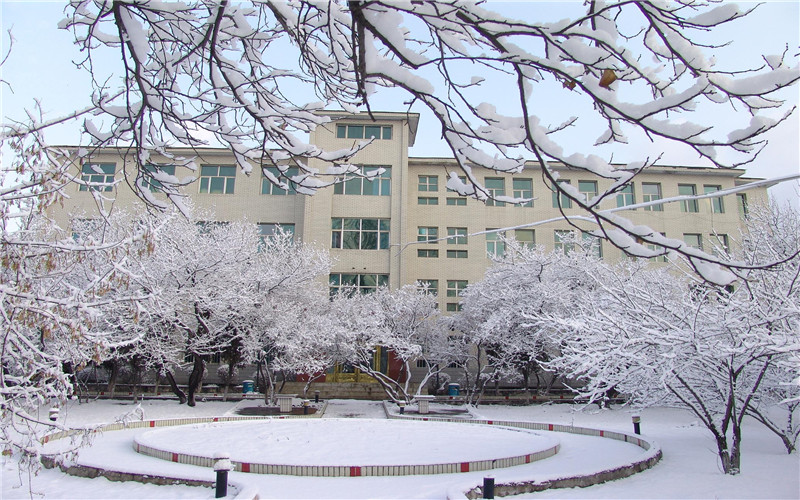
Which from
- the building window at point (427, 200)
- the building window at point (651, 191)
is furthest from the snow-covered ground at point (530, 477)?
the building window at point (651, 191)

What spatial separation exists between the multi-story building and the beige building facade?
65 millimetres

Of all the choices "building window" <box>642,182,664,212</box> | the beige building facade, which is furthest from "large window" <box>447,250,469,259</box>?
"building window" <box>642,182,664,212</box>

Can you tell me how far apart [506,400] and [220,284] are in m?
14.5

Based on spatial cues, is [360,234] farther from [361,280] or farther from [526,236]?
[526,236]

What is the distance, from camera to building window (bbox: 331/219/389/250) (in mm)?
34156

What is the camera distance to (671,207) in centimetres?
3831

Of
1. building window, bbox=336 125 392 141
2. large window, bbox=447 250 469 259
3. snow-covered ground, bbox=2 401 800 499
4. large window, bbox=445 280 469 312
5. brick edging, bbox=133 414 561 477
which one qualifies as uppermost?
building window, bbox=336 125 392 141

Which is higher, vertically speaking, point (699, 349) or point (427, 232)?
point (427, 232)

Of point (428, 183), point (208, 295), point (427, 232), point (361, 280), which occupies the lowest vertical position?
point (208, 295)

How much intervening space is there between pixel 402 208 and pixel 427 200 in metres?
3.81

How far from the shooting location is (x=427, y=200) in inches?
1484

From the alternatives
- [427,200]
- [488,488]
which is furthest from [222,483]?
[427,200]

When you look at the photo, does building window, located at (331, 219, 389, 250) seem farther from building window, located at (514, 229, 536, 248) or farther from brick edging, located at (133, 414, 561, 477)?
brick edging, located at (133, 414, 561, 477)

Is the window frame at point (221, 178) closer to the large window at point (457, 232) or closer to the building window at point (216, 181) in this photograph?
the building window at point (216, 181)
